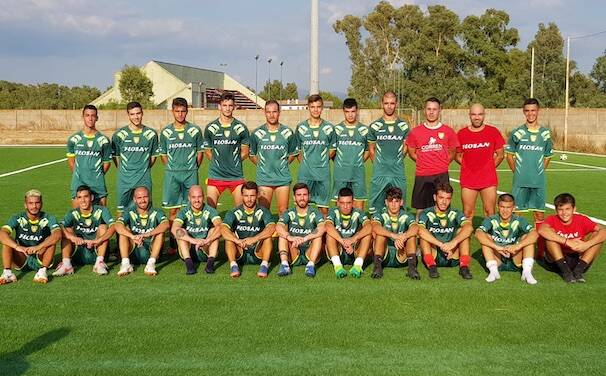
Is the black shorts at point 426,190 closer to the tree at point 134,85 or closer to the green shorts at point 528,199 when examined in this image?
the green shorts at point 528,199

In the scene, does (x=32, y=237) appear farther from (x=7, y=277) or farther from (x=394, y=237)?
(x=394, y=237)

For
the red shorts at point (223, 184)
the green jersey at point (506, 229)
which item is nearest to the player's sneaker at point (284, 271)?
the red shorts at point (223, 184)

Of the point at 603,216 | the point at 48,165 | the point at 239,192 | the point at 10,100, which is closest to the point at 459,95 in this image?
the point at 48,165

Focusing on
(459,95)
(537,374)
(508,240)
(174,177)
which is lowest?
(537,374)

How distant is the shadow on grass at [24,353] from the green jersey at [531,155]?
5.29m

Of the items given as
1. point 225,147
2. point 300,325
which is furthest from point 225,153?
point 300,325

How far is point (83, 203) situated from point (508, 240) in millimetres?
4420

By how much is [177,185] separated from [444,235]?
10.5 ft

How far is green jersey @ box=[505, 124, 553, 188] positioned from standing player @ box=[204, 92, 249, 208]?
10.7 ft

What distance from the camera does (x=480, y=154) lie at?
24.4 ft

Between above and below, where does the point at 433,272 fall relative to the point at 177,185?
below

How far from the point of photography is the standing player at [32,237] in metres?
6.37

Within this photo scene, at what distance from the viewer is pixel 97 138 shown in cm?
763

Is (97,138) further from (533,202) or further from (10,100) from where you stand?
(10,100)
